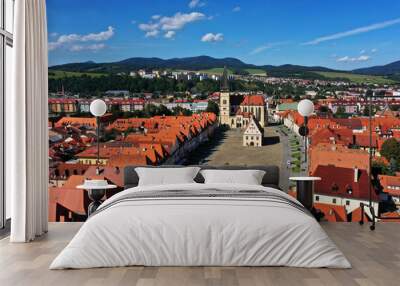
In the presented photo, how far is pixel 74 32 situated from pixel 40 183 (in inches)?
109

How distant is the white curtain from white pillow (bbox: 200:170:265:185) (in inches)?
76.6

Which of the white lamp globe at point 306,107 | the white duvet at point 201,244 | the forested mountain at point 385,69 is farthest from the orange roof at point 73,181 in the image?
the forested mountain at point 385,69

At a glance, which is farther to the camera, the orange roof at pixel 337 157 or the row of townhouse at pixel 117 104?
the row of townhouse at pixel 117 104

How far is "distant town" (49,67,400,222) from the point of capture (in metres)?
7.32

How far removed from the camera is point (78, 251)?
168 inches

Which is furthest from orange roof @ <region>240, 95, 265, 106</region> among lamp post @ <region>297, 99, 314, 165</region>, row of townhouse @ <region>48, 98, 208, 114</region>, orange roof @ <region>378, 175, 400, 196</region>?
orange roof @ <region>378, 175, 400, 196</region>

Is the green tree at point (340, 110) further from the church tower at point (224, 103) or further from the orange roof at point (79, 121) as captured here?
the orange roof at point (79, 121)

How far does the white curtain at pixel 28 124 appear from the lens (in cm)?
540

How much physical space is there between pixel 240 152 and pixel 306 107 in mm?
1124

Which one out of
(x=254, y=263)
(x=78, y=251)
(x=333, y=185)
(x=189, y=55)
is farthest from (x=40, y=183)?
(x=333, y=185)

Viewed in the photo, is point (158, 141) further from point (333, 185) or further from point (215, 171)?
point (333, 185)

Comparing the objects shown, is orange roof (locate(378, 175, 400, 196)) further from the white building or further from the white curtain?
the white curtain

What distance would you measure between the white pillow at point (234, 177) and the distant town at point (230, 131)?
3.24ft

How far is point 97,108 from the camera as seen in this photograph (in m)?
7.58
